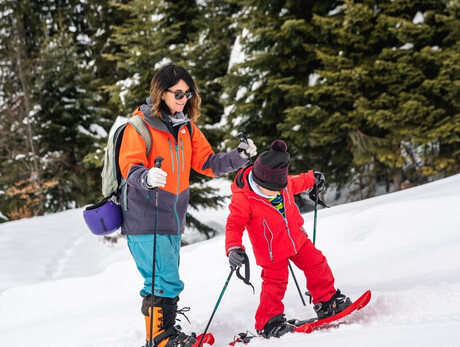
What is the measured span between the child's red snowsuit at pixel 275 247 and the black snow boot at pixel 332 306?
1.5 inches

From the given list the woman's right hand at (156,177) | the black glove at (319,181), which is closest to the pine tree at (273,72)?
the black glove at (319,181)

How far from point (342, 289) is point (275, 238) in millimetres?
895

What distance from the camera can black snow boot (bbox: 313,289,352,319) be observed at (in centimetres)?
308

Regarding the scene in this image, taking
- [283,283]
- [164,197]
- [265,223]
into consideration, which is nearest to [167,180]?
[164,197]

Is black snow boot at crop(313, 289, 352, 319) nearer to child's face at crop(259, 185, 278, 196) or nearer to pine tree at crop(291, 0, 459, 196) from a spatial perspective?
child's face at crop(259, 185, 278, 196)

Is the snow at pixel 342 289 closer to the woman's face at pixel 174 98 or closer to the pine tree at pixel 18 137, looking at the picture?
the woman's face at pixel 174 98

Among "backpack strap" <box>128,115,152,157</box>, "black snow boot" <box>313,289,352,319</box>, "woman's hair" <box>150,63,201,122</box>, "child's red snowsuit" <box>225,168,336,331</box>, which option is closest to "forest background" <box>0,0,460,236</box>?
"child's red snowsuit" <box>225,168,336,331</box>

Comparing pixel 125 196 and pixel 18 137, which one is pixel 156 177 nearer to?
pixel 125 196

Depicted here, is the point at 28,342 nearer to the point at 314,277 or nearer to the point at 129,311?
the point at 129,311

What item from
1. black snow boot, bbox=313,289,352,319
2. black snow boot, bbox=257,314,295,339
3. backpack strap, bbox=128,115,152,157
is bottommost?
black snow boot, bbox=257,314,295,339

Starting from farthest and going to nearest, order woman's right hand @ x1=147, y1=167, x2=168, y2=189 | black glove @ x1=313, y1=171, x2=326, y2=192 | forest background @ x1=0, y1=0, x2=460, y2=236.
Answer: forest background @ x1=0, y1=0, x2=460, y2=236 < black glove @ x1=313, y1=171, x2=326, y2=192 < woman's right hand @ x1=147, y1=167, x2=168, y2=189

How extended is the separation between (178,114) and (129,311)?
2133 mm

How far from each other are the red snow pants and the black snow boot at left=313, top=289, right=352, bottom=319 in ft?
0.11

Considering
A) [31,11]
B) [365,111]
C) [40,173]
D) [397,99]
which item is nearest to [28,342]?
[365,111]
